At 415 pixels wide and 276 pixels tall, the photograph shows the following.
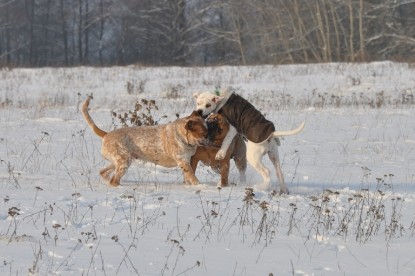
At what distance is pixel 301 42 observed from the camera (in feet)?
132

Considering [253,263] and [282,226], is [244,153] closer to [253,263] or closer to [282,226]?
[282,226]

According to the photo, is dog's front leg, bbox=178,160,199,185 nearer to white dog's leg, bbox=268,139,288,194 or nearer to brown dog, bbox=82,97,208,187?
brown dog, bbox=82,97,208,187

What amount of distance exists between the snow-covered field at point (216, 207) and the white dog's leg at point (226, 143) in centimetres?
34

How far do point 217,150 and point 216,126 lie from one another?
335mm

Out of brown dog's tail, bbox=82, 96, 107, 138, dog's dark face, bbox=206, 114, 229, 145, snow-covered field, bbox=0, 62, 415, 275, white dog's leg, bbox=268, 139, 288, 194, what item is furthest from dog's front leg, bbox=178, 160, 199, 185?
brown dog's tail, bbox=82, 96, 107, 138

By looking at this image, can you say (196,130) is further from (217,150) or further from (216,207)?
(216,207)

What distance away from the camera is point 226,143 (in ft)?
23.4

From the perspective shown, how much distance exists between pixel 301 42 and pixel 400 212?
35015mm

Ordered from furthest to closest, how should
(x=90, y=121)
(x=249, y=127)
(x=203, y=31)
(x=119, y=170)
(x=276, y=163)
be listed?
(x=203, y=31) → (x=90, y=121) → (x=119, y=170) → (x=276, y=163) → (x=249, y=127)

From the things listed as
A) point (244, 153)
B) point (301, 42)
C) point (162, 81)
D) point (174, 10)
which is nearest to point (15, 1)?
point (174, 10)

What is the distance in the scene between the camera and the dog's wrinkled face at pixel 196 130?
700 cm

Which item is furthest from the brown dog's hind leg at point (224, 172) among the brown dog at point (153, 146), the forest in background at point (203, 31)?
the forest in background at point (203, 31)

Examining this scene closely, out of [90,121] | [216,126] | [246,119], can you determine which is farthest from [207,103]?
[90,121]

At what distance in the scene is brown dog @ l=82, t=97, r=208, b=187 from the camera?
7.18 meters
